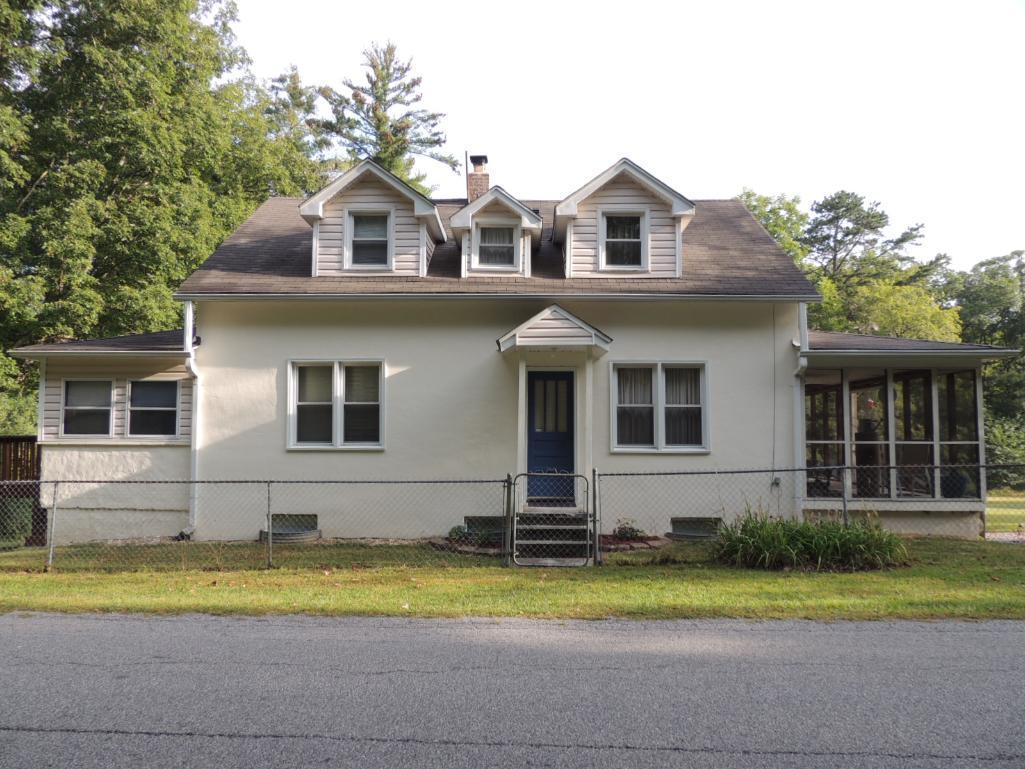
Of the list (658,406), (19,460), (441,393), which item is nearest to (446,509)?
(441,393)

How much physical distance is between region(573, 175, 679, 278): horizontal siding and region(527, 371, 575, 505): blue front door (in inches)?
81.7

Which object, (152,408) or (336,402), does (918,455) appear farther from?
(152,408)

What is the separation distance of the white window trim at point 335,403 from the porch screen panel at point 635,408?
4.11 metres

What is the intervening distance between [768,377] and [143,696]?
10678 mm

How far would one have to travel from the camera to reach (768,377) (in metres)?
12.8

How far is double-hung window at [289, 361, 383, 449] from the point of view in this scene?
12836mm

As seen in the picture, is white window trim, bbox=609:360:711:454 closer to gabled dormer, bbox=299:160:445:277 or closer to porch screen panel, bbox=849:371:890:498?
porch screen panel, bbox=849:371:890:498

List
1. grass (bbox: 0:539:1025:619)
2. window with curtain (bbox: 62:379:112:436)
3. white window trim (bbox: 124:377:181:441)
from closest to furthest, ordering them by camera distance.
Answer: grass (bbox: 0:539:1025:619)
white window trim (bbox: 124:377:181:441)
window with curtain (bbox: 62:379:112:436)

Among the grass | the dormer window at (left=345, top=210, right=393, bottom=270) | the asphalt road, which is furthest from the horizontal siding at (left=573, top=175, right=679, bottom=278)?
the asphalt road

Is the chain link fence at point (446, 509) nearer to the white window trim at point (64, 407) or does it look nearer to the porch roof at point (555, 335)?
the white window trim at point (64, 407)

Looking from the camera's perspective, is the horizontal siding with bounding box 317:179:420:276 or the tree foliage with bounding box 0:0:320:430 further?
the tree foliage with bounding box 0:0:320:430

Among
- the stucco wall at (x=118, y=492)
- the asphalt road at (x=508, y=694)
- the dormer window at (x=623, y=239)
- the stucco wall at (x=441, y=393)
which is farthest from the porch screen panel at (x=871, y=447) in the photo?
the stucco wall at (x=118, y=492)

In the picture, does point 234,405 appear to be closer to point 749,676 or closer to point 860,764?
point 749,676

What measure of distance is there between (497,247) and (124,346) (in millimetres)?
6920
